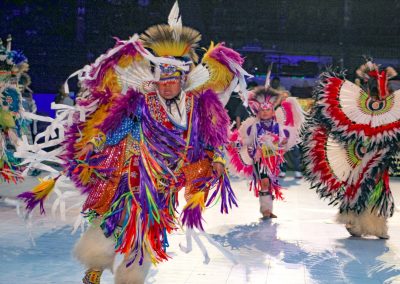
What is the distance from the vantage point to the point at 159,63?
178 inches

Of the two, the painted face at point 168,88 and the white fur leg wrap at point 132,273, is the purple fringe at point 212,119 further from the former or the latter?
the white fur leg wrap at point 132,273

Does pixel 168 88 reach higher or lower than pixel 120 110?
higher

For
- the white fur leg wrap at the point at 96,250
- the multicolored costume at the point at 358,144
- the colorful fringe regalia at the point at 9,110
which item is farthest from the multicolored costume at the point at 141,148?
the colorful fringe regalia at the point at 9,110

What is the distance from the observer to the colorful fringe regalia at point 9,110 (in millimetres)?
8898

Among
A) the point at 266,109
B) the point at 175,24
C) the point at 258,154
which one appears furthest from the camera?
the point at 266,109

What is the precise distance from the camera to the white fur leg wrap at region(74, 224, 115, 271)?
4.28 m

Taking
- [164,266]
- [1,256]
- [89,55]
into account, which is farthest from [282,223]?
[89,55]

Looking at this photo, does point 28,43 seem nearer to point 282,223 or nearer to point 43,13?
point 43,13

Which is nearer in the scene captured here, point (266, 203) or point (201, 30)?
point (266, 203)

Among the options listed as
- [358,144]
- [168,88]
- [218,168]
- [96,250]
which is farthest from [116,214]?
[358,144]

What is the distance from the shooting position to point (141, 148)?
4.39m

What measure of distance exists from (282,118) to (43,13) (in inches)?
404

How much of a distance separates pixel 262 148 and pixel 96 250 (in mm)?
4304

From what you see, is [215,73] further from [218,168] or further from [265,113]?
[265,113]
